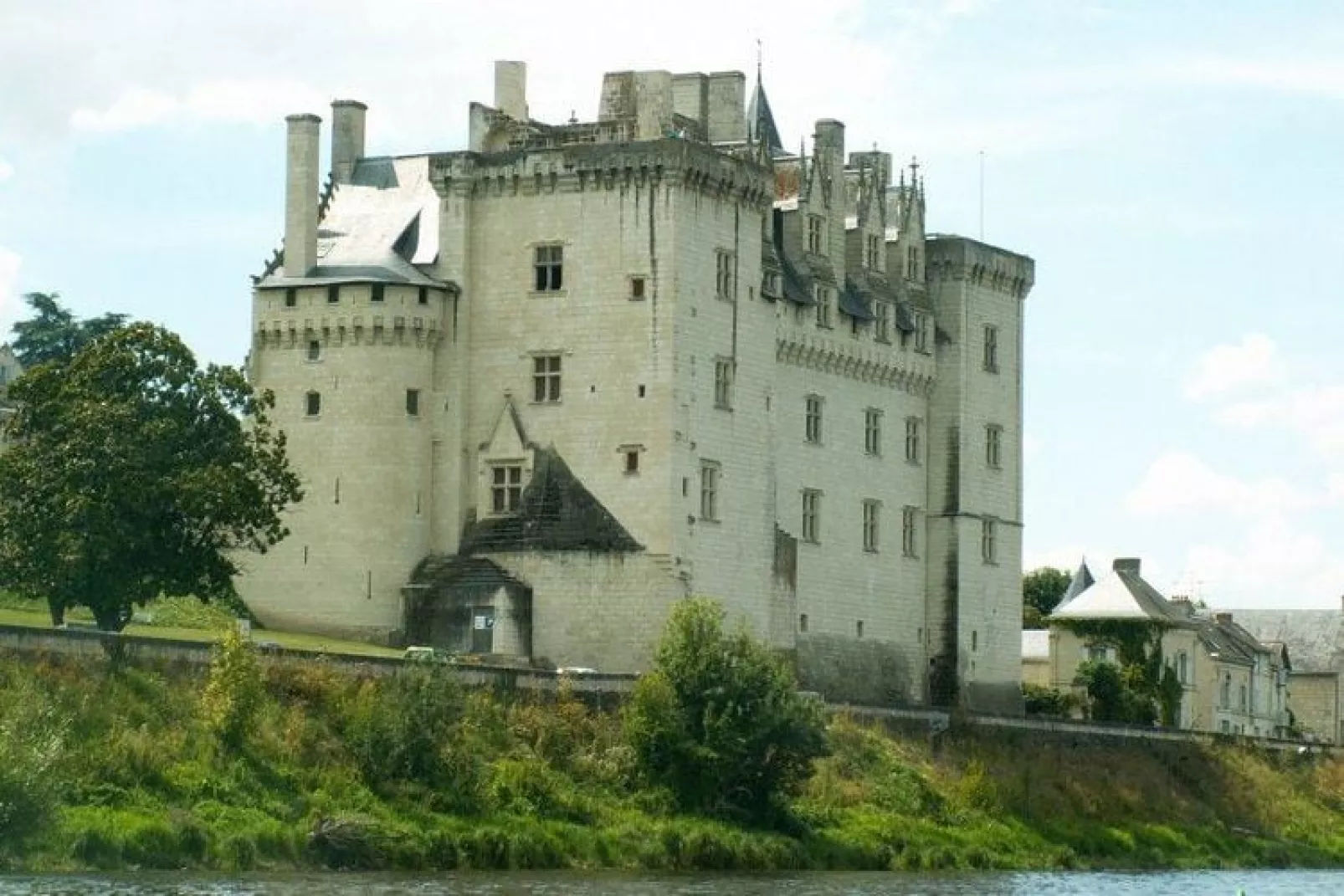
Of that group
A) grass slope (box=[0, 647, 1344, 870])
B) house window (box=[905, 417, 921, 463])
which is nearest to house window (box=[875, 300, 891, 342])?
house window (box=[905, 417, 921, 463])

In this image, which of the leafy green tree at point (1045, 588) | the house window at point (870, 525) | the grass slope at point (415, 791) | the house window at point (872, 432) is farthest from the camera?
the leafy green tree at point (1045, 588)

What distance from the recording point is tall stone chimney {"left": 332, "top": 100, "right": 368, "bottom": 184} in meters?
90.5

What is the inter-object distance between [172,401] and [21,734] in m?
19.3

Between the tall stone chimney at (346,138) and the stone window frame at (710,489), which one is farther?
the tall stone chimney at (346,138)

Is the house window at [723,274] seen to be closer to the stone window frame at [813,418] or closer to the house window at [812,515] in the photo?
the stone window frame at [813,418]

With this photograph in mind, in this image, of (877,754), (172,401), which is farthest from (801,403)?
(172,401)

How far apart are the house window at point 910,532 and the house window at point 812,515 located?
4768 millimetres

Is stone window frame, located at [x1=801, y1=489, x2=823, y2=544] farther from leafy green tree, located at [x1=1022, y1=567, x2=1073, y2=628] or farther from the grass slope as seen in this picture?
leafy green tree, located at [x1=1022, y1=567, x2=1073, y2=628]

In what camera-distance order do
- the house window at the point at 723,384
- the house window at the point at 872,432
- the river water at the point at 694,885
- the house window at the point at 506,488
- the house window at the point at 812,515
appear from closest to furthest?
1. the river water at the point at 694,885
2. the house window at the point at 506,488
3. the house window at the point at 723,384
4. the house window at the point at 812,515
5. the house window at the point at 872,432

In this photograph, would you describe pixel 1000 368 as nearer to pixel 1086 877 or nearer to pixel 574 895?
pixel 1086 877

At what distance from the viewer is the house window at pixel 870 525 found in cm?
9425

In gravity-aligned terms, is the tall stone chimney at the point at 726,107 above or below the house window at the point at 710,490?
above

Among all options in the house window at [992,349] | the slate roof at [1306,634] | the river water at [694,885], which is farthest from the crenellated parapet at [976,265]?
the slate roof at [1306,634]

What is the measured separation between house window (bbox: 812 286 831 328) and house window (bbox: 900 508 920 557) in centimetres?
666
